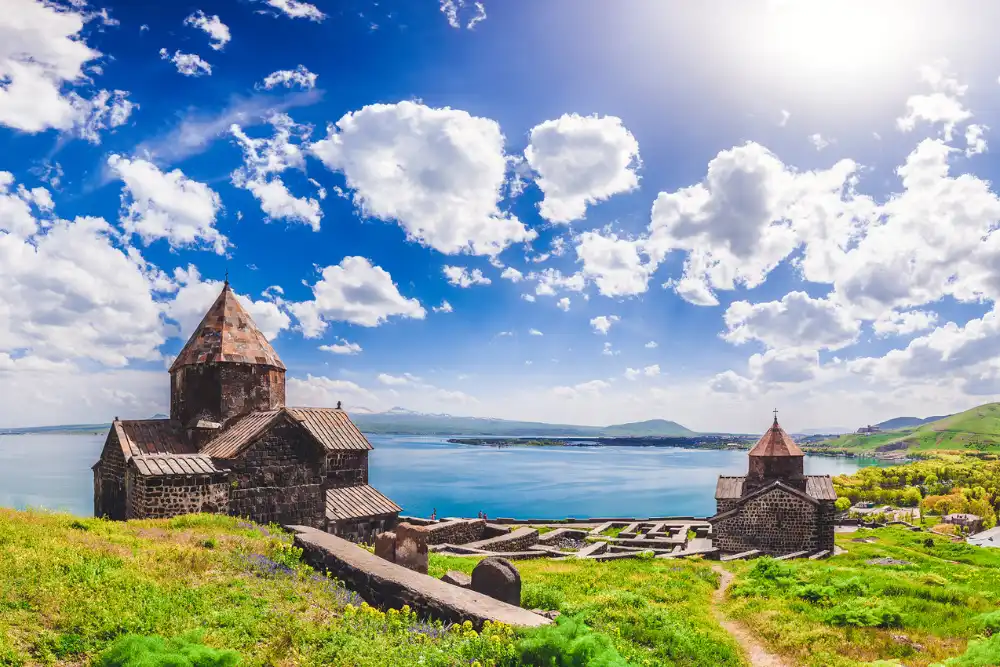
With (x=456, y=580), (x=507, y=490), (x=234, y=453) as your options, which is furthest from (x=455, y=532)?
(x=507, y=490)

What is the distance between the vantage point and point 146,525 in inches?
446

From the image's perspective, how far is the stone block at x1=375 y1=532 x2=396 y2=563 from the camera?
35.7 ft

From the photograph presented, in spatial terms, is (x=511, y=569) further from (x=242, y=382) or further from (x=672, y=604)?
(x=242, y=382)

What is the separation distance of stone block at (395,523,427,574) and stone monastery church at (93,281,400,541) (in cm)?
485

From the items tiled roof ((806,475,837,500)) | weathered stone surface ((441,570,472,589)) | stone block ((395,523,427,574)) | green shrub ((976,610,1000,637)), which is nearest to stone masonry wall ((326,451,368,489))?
stone block ((395,523,427,574))

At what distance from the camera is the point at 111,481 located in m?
14.7

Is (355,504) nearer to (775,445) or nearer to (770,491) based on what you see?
(770,491)

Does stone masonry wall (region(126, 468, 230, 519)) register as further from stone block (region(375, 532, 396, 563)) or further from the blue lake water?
the blue lake water

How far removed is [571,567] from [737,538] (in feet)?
40.5

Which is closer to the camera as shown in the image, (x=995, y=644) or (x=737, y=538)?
(x=995, y=644)

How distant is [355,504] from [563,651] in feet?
40.2

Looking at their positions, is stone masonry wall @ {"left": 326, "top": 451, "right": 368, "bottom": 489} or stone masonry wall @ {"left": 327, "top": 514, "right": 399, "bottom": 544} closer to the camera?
stone masonry wall @ {"left": 327, "top": 514, "right": 399, "bottom": 544}

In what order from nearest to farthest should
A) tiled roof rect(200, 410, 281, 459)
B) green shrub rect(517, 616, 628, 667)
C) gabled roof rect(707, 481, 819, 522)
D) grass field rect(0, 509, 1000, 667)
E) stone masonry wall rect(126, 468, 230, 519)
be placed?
green shrub rect(517, 616, 628, 667)
grass field rect(0, 509, 1000, 667)
stone masonry wall rect(126, 468, 230, 519)
tiled roof rect(200, 410, 281, 459)
gabled roof rect(707, 481, 819, 522)

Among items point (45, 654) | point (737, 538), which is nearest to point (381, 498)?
point (45, 654)
